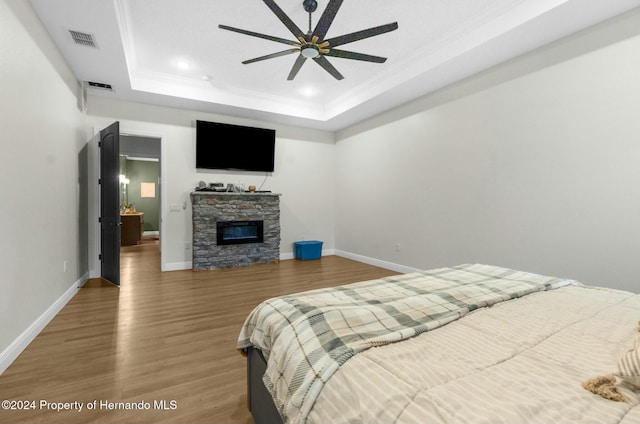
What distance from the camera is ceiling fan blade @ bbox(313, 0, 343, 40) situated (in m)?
2.30

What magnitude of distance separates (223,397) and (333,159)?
5.60 m

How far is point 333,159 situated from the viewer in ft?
22.2

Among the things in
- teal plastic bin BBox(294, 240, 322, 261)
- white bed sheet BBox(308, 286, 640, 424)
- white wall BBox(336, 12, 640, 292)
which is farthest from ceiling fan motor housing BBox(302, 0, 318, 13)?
teal plastic bin BBox(294, 240, 322, 261)

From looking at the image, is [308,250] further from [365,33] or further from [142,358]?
[365,33]

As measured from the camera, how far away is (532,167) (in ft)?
10.8

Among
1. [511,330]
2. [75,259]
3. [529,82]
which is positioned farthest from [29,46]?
[529,82]

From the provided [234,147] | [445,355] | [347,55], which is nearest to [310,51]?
[347,55]

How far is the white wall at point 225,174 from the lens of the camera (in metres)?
4.96

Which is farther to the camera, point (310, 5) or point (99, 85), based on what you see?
point (99, 85)

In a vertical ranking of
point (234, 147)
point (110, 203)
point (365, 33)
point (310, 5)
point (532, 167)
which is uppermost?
point (310, 5)

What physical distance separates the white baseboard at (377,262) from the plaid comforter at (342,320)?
302 cm

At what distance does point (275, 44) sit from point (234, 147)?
2360 mm

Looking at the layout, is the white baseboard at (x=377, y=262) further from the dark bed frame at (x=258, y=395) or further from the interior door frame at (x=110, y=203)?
the interior door frame at (x=110, y=203)

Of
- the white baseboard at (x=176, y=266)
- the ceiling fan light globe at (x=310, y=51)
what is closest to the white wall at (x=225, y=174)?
the white baseboard at (x=176, y=266)
